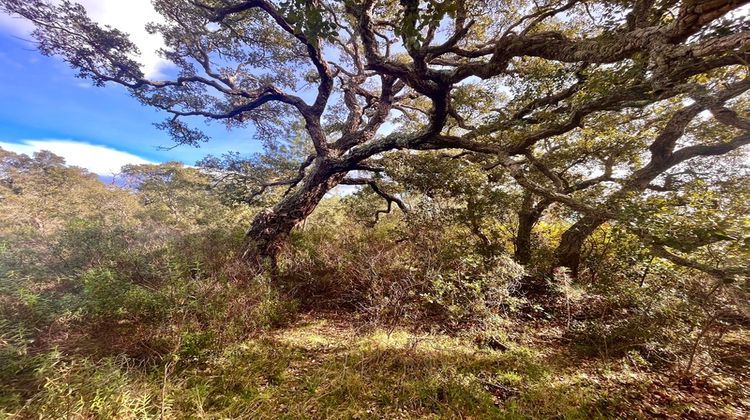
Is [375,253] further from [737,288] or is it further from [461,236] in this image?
[737,288]

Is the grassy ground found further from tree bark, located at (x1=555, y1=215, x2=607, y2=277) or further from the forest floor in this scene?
tree bark, located at (x1=555, y1=215, x2=607, y2=277)

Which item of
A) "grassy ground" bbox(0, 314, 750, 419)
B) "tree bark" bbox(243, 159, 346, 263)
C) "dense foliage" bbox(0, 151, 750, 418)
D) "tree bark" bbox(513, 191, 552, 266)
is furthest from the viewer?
"tree bark" bbox(513, 191, 552, 266)

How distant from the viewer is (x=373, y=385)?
2.80 metres

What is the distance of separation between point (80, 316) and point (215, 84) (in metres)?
5.33

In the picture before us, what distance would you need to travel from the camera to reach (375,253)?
486 cm

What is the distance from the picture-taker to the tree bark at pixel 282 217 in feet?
16.4

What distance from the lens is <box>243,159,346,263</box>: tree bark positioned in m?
5.01

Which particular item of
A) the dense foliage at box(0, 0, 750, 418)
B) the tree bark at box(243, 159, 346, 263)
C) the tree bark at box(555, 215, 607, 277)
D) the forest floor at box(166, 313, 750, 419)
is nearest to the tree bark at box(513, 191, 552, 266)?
the dense foliage at box(0, 0, 750, 418)

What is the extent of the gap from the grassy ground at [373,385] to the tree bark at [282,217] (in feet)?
6.29

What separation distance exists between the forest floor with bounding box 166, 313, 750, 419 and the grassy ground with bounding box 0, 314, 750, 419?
0.5 inches

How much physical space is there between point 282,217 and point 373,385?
3836mm

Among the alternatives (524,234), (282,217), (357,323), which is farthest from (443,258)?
(282,217)

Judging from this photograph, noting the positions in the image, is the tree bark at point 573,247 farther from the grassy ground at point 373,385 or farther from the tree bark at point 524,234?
the grassy ground at point 373,385

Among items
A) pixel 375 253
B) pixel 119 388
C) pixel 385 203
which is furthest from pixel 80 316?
pixel 385 203
